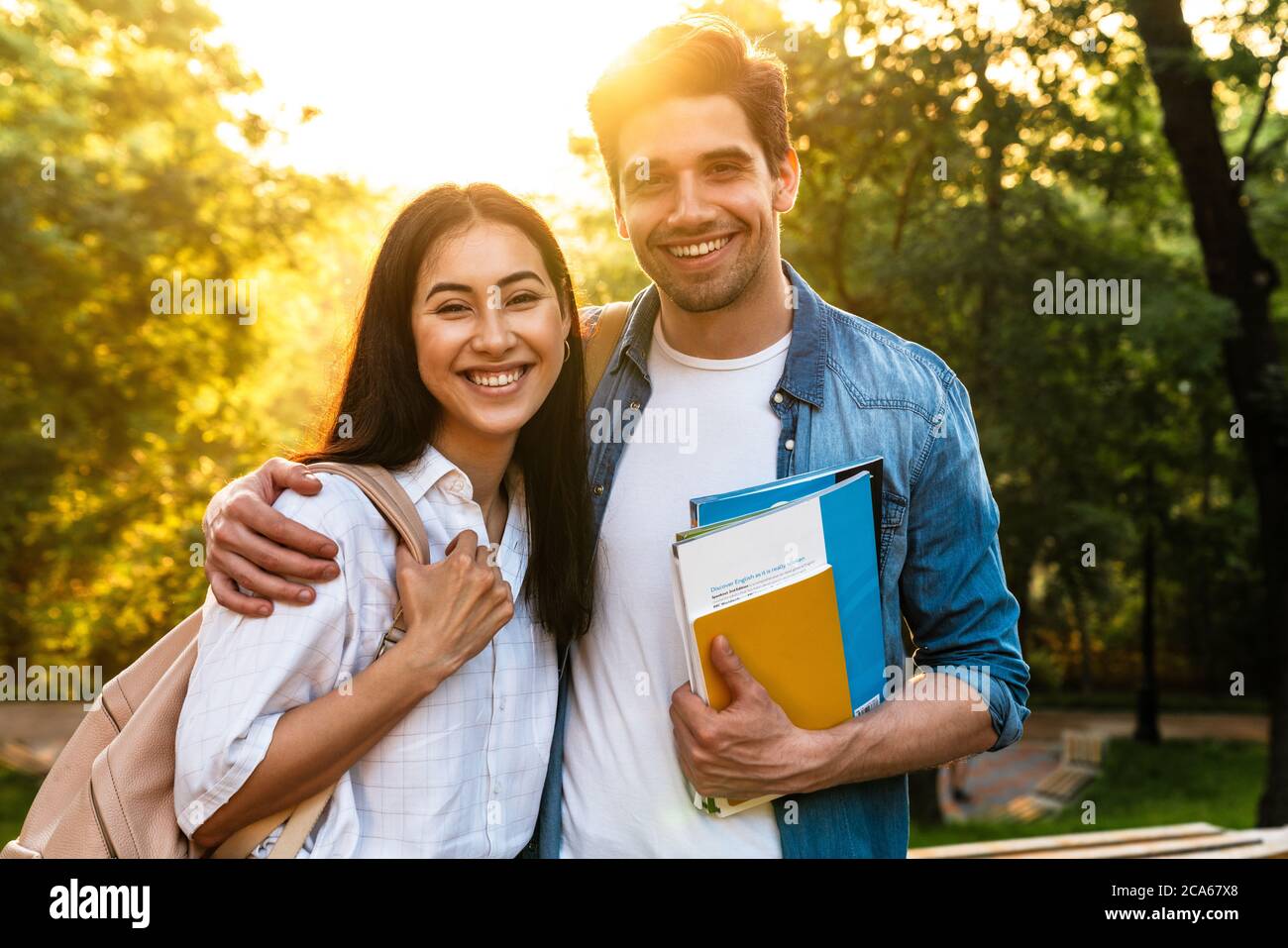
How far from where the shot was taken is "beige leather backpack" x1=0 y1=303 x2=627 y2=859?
180 centimetres

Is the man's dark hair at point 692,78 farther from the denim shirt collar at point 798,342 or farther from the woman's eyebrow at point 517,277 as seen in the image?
the woman's eyebrow at point 517,277

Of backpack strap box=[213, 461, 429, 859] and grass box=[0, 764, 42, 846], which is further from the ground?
backpack strap box=[213, 461, 429, 859]

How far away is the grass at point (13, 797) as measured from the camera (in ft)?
38.9

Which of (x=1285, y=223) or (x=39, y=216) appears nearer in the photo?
(x=39, y=216)

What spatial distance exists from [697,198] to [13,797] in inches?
563

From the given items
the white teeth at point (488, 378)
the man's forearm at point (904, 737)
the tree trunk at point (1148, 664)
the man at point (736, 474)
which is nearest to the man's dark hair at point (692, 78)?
the man at point (736, 474)

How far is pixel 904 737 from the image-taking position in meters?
2.22

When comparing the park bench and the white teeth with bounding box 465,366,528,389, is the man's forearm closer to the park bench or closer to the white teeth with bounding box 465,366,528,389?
the white teeth with bounding box 465,366,528,389

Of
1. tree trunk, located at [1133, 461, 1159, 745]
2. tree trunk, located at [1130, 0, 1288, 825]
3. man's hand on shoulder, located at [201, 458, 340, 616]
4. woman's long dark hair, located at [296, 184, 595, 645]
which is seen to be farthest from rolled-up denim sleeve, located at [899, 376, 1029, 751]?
tree trunk, located at [1133, 461, 1159, 745]

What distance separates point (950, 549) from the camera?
234 cm

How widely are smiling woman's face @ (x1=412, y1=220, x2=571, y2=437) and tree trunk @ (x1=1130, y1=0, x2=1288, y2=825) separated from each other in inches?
342
